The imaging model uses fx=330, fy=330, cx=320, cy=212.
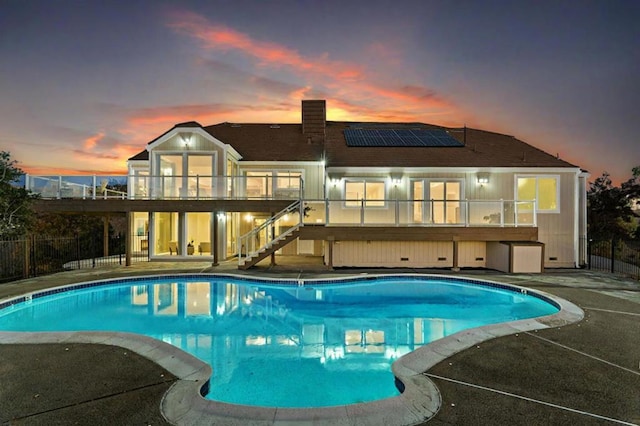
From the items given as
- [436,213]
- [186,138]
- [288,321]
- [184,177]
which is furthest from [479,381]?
[186,138]

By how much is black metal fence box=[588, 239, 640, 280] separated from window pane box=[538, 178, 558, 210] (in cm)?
252

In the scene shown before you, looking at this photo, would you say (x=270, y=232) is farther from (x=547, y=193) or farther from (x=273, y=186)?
(x=547, y=193)

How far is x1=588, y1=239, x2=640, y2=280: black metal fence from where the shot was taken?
14.5m

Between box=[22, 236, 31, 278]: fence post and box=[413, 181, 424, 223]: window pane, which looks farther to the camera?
box=[413, 181, 424, 223]: window pane

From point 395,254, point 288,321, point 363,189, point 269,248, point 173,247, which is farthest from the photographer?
point 173,247

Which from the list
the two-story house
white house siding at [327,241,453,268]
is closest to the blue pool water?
white house siding at [327,241,453,268]

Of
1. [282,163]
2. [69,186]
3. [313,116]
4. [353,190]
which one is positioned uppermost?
[313,116]

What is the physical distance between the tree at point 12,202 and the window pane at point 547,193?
22.2 meters

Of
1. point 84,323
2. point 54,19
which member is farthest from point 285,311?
point 54,19

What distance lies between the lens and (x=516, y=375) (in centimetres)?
472

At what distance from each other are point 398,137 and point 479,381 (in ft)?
55.3

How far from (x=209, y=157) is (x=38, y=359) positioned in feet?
43.6

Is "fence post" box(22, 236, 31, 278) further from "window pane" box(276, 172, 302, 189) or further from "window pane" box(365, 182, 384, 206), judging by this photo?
"window pane" box(365, 182, 384, 206)

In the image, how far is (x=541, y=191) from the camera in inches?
629
